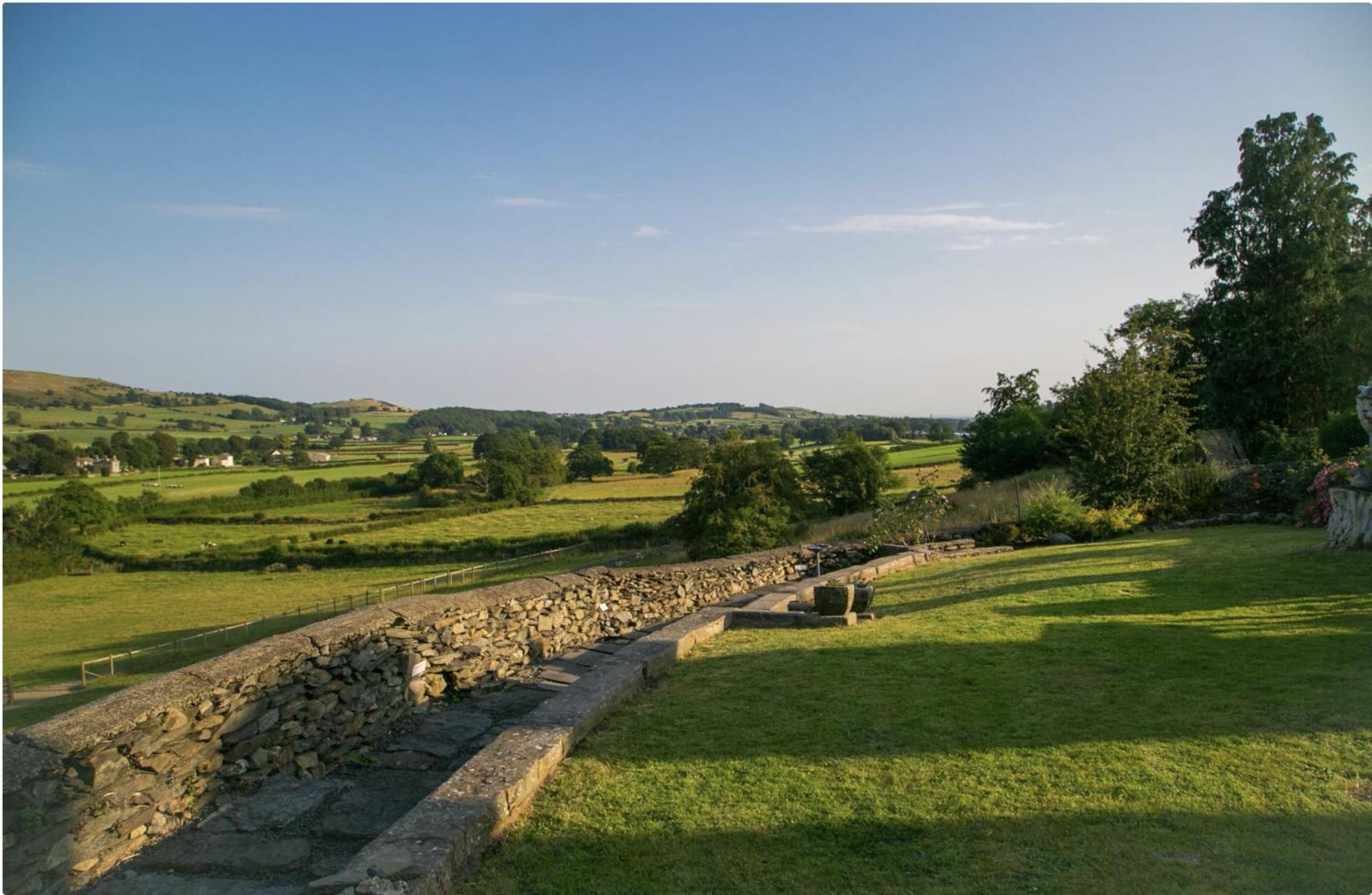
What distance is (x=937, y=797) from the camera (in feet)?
14.2

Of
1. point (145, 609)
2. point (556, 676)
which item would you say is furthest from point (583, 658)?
point (145, 609)

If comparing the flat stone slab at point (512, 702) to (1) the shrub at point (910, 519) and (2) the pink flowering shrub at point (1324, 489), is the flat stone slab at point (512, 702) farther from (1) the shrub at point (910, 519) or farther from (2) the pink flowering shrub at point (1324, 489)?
(2) the pink flowering shrub at point (1324, 489)

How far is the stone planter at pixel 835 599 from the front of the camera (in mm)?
9312

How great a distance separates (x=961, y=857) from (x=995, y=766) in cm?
108

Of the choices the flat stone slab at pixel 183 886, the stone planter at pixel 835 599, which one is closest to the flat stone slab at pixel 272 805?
the flat stone slab at pixel 183 886

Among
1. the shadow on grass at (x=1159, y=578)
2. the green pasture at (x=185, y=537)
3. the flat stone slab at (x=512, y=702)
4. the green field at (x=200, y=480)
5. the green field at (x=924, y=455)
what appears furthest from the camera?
the green field at (x=924, y=455)

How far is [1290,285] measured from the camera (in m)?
24.6

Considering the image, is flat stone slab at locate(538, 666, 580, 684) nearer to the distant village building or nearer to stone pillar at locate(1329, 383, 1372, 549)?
stone pillar at locate(1329, 383, 1372, 549)

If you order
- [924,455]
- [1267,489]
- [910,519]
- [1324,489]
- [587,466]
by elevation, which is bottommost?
[587,466]

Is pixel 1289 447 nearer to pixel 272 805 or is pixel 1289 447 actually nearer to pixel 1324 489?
pixel 1324 489

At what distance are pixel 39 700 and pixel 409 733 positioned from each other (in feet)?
62.6

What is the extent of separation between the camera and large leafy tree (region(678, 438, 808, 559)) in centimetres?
2453

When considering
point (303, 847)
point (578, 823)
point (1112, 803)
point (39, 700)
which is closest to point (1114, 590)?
point (1112, 803)

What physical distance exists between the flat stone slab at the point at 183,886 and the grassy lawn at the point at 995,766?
1.47 metres
